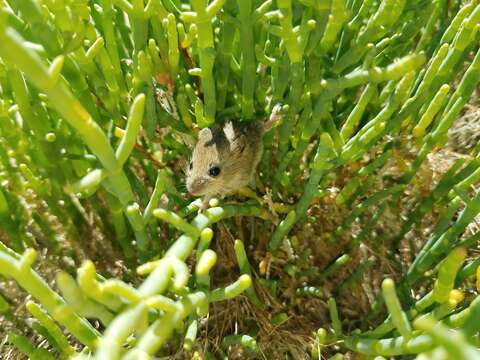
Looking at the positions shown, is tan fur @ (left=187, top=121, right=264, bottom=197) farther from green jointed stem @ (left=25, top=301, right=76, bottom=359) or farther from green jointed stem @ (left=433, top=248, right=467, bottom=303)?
green jointed stem @ (left=433, top=248, right=467, bottom=303)

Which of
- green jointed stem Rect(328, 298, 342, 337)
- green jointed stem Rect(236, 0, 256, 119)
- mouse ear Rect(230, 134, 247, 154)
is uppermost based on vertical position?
green jointed stem Rect(236, 0, 256, 119)

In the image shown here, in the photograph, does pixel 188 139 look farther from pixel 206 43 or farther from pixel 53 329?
pixel 53 329

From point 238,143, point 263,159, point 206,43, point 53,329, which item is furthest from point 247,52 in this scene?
point 53,329

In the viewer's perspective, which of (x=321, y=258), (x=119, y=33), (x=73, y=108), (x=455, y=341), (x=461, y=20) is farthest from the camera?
(x=321, y=258)

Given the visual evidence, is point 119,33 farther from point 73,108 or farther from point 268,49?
point 73,108

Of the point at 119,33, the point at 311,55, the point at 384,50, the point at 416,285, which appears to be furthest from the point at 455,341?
the point at 119,33

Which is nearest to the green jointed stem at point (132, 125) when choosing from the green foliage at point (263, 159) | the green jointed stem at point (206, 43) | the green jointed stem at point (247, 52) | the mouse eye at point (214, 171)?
the green foliage at point (263, 159)

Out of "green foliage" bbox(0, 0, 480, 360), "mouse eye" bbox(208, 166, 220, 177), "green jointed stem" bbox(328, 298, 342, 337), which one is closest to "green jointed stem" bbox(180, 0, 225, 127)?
"green foliage" bbox(0, 0, 480, 360)

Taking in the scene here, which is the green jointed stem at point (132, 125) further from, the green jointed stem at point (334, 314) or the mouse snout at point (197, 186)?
the green jointed stem at point (334, 314)
